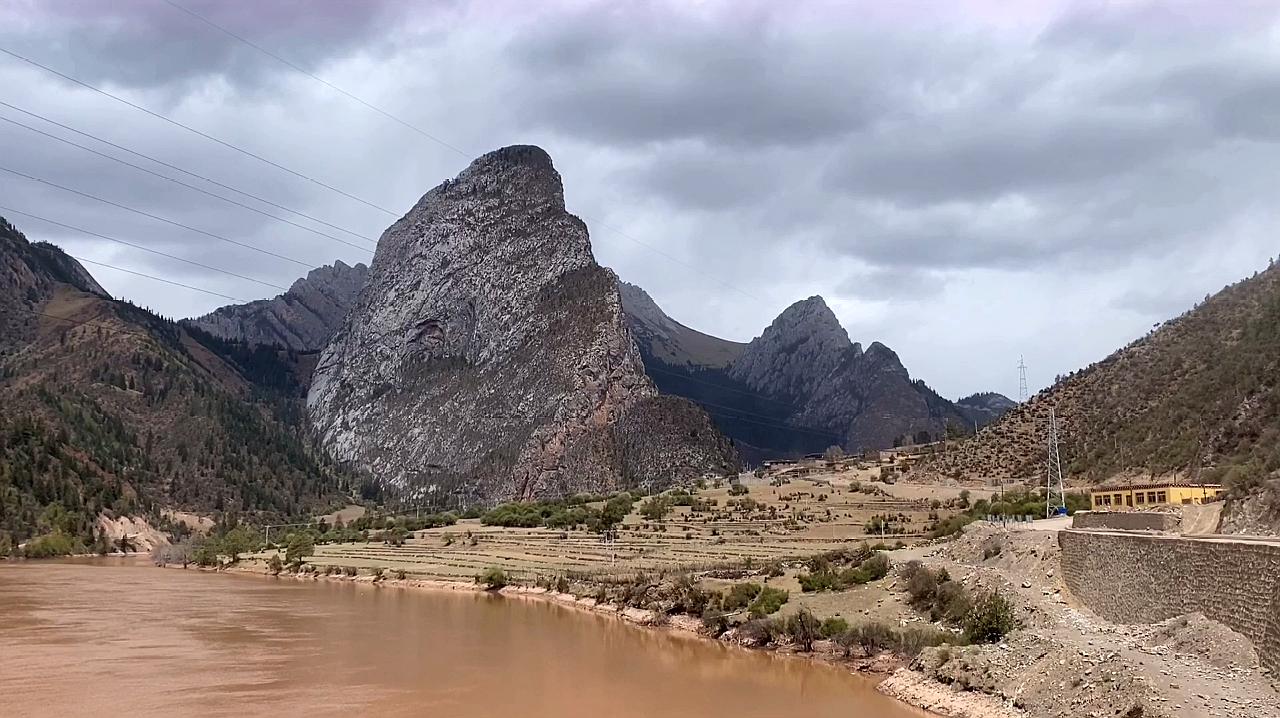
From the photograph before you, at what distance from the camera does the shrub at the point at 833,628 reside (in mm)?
39000

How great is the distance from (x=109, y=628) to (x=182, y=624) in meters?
3.72

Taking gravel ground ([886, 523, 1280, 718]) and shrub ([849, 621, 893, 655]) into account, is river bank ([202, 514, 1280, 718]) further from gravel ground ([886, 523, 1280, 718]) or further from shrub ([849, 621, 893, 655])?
shrub ([849, 621, 893, 655])

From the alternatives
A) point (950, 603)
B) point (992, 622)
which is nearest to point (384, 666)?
point (950, 603)

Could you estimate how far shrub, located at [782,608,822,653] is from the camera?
3934 centimetres

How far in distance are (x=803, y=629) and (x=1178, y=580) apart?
675 inches

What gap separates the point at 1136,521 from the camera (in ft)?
120

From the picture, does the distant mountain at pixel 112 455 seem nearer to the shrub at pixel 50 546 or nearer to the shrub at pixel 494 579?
the shrub at pixel 50 546

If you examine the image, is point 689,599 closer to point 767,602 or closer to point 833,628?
point 767,602

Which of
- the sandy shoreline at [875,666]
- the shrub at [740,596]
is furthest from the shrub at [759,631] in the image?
the shrub at [740,596]

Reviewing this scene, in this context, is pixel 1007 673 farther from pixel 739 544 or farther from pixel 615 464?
pixel 615 464

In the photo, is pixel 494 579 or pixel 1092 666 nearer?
pixel 1092 666

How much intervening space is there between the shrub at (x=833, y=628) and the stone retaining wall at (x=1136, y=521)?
10.6m

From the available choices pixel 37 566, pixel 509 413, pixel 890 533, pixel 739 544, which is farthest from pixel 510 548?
pixel 509 413

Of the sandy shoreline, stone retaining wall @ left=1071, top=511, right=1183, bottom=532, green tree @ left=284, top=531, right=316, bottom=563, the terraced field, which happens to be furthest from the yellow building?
green tree @ left=284, top=531, right=316, bottom=563
